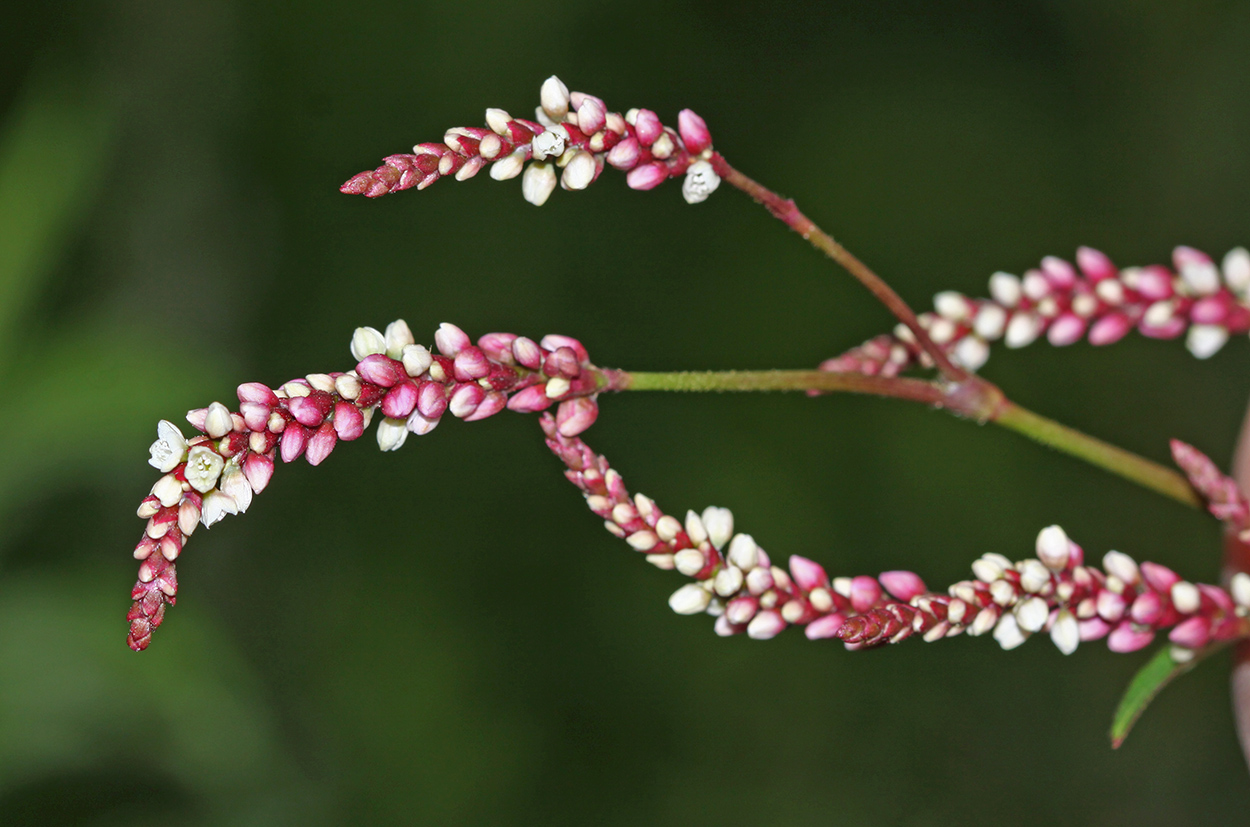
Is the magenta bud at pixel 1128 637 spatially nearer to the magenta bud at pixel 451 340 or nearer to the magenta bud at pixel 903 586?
the magenta bud at pixel 903 586

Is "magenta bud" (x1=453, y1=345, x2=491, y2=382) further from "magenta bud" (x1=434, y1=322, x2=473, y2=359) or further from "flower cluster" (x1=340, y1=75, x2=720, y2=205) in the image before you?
"flower cluster" (x1=340, y1=75, x2=720, y2=205)

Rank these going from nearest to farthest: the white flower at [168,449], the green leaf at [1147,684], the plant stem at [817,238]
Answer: the white flower at [168,449], the plant stem at [817,238], the green leaf at [1147,684]

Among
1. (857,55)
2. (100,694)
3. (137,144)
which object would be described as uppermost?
(137,144)

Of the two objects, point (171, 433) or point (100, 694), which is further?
point (100, 694)

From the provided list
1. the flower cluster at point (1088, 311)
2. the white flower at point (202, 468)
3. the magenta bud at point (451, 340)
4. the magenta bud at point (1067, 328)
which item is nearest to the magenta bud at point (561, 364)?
the magenta bud at point (451, 340)

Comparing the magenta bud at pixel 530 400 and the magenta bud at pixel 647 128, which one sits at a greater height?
the magenta bud at pixel 647 128

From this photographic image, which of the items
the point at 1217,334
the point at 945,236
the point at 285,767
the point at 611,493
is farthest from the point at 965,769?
the point at 611,493

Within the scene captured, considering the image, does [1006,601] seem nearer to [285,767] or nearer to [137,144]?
[285,767]
